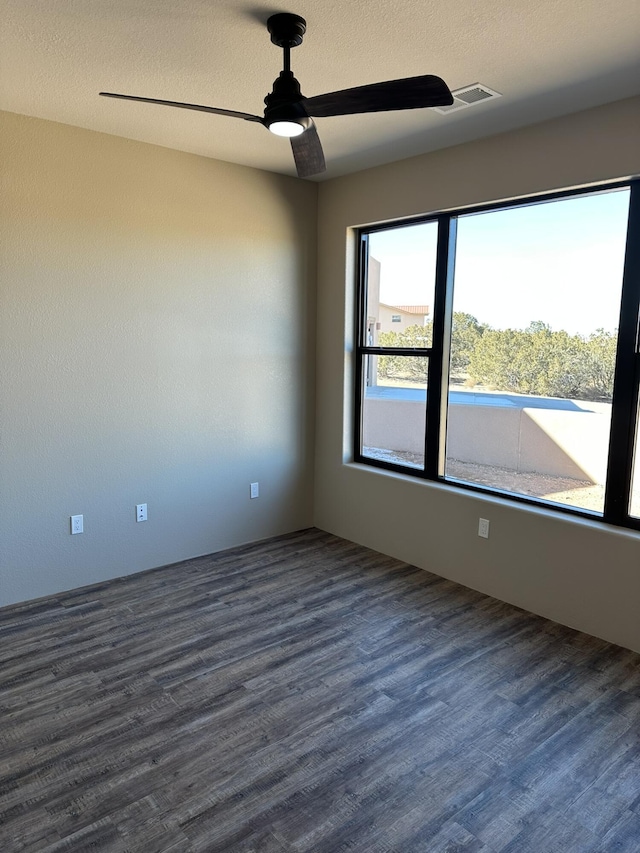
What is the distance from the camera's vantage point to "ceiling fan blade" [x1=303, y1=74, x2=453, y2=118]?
188cm

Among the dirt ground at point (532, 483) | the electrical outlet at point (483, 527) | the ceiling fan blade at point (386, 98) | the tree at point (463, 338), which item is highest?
the ceiling fan blade at point (386, 98)

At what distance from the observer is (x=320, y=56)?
238 centimetres

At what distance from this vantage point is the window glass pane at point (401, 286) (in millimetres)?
3869

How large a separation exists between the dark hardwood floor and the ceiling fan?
2330 mm

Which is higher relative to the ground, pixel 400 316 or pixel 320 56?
pixel 320 56

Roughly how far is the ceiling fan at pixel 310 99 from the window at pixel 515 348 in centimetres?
152

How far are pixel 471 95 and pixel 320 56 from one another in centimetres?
79

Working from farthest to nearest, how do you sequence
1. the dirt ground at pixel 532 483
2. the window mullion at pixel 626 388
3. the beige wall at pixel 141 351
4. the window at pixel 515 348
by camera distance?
the beige wall at pixel 141 351 → the dirt ground at pixel 532 483 → the window at pixel 515 348 → the window mullion at pixel 626 388

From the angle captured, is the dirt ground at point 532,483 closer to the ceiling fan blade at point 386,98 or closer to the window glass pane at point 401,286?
the window glass pane at point 401,286

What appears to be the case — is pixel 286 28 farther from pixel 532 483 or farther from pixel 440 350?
pixel 532 483

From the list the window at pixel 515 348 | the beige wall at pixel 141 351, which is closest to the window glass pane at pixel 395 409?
the window at pixel 515 348

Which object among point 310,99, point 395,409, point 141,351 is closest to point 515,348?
point 395,409

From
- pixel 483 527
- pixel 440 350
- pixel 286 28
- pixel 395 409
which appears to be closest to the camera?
pixel 286 28

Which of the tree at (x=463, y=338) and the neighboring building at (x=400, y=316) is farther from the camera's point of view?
the neighboring building at (x=400, y=316)
